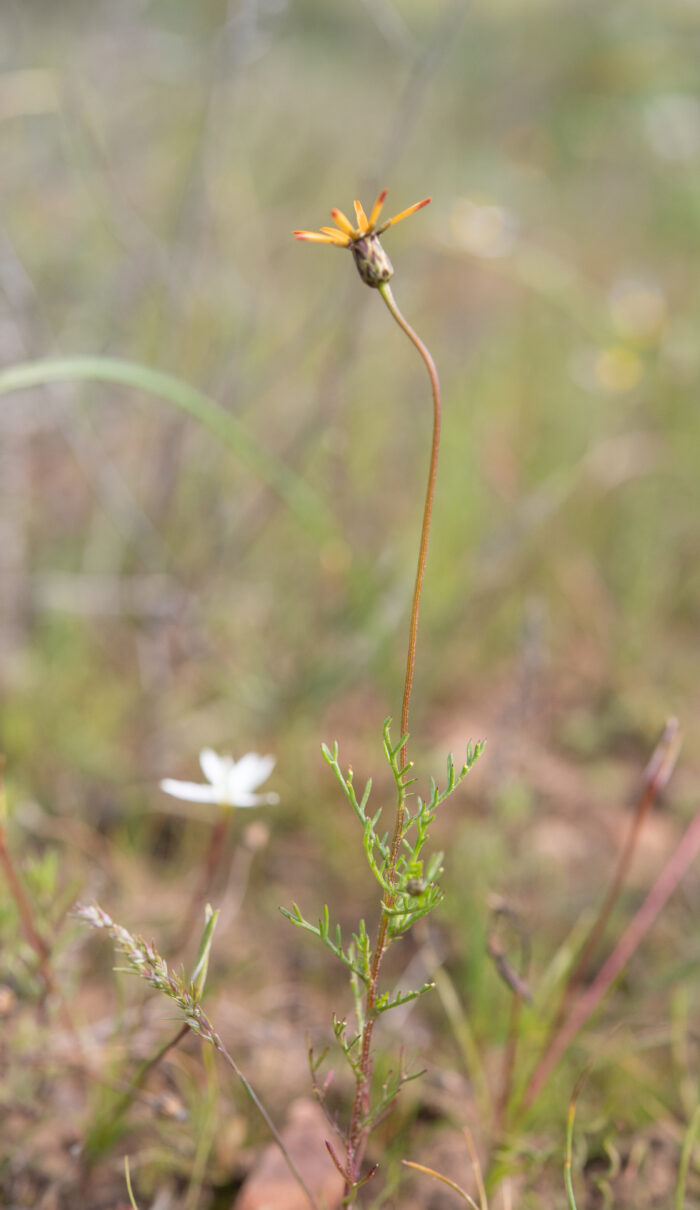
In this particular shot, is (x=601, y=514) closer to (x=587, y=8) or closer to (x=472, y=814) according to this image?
(x=472, y=814)

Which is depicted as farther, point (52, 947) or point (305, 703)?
point (305, 703)

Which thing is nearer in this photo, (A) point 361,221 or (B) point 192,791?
(A) point 361,221

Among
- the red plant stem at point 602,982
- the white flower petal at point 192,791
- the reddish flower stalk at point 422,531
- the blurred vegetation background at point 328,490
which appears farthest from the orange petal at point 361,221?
the red plant stem at point 602,982

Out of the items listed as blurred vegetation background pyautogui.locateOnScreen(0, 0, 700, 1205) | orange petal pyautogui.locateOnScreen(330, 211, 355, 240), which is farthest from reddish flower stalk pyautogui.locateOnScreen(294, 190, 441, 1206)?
blurred vegetation background pyautogui.locateOnScreen(0, 0, 700, 1205)

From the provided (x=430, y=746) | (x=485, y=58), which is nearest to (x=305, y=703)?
(x=430, y=746)

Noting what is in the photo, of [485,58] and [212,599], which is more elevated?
[485,58]

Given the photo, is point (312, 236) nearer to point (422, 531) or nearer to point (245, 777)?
point (422, 531)

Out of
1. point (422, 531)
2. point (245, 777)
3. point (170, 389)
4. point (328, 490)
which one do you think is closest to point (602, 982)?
point (245, 777)

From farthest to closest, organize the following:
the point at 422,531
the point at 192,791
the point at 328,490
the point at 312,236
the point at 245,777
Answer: the point at 328,490 → the point at 245,777 → the point at 192,791 → the point at 422,531 → the point at 312,236
